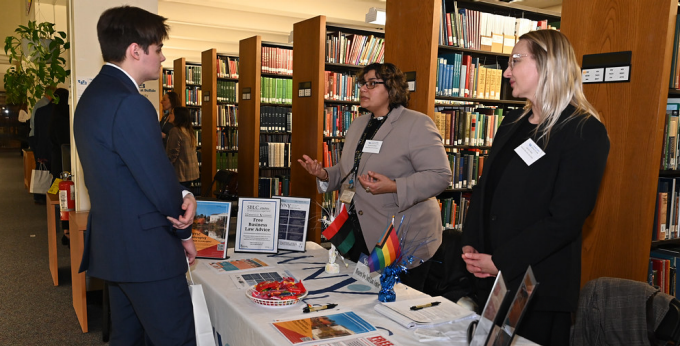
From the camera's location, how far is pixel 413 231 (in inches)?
98.0

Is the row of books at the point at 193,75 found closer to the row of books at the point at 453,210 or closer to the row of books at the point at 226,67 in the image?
the row of books at the point at 226,67

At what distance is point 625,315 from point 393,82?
4.92 ft

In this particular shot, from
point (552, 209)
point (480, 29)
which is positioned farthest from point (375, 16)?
point (552, 209)

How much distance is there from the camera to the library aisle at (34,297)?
→ 127 inches

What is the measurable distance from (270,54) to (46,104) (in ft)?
11.3

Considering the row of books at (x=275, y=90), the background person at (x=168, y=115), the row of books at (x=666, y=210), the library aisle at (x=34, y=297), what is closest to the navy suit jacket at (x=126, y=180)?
the library aisle at (x=34, y=297)

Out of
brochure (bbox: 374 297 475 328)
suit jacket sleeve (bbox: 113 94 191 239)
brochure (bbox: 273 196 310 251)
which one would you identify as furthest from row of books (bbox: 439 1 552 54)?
suit jacket sleeve (bbox: 113 94 191 239)

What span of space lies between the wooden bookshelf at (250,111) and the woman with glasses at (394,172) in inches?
144

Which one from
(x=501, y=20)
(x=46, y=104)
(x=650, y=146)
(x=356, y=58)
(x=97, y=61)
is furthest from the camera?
(x=46, y=104)

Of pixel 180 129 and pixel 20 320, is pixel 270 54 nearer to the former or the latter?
pixel 180 129

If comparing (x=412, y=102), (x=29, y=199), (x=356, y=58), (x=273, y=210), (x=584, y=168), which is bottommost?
(x=29, y=199)

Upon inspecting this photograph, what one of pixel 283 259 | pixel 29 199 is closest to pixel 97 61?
pixel 283 259

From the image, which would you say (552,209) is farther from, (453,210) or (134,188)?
(453,210)

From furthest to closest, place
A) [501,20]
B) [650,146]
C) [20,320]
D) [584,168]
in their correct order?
[501,20], [20,320], [650,146], [584,168]
